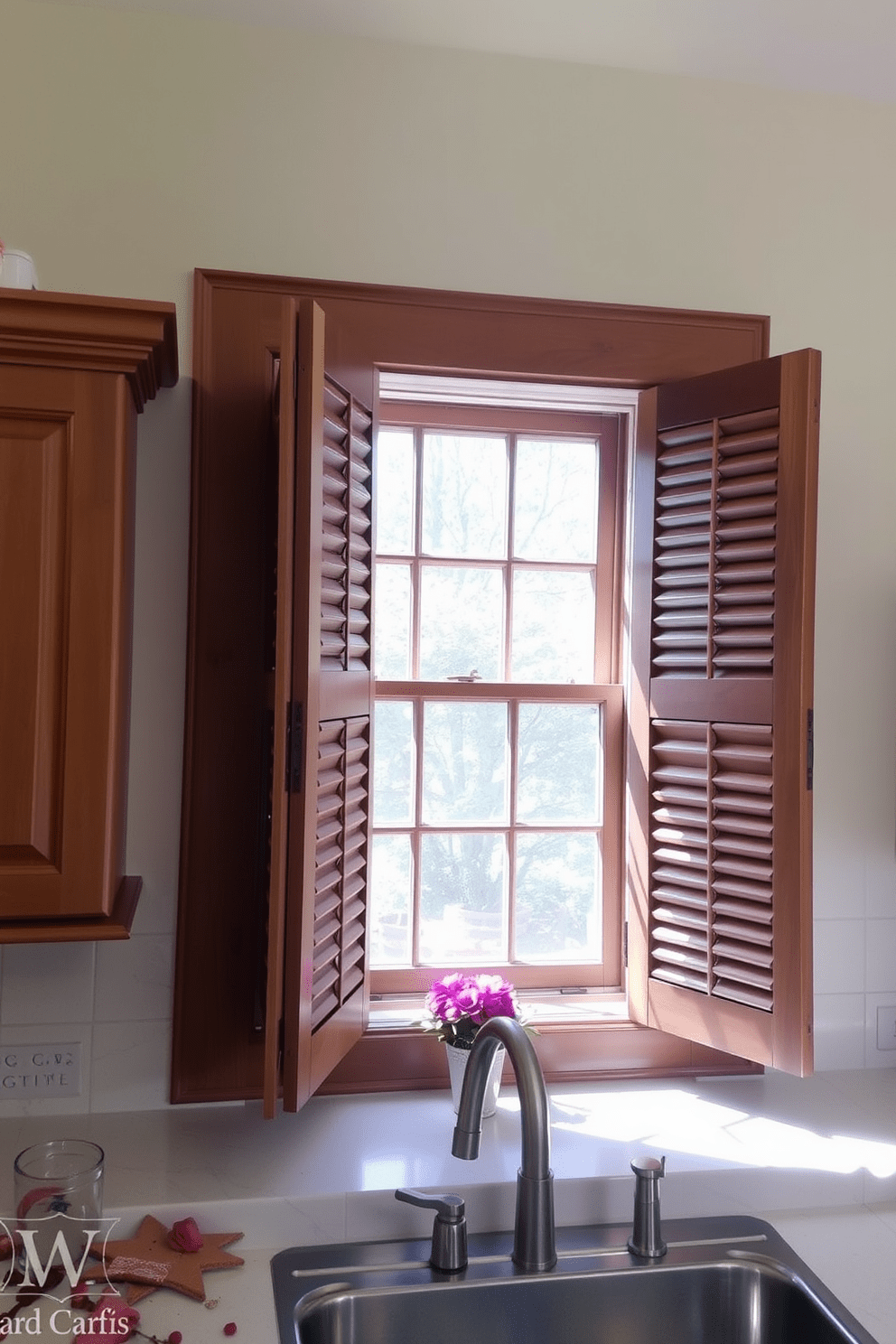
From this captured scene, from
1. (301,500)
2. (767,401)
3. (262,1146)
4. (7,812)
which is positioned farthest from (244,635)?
(767,401)

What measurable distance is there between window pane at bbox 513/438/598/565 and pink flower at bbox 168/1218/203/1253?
1422 mm

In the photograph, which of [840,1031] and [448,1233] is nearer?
[448,1233]

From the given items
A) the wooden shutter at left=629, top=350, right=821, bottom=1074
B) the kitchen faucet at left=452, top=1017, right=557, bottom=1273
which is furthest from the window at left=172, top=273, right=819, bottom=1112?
the kitchen faucet at left=452, top=1017, right=557, bottom=1273

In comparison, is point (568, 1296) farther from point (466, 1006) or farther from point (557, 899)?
point (557, 899)

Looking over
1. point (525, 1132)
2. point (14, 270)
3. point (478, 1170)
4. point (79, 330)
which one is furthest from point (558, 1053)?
point (14, 270)

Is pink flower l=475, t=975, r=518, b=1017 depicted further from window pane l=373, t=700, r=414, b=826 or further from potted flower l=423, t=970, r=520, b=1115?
window pane l=373, t=700, r=414, b=826

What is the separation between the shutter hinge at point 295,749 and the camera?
66.8 inches

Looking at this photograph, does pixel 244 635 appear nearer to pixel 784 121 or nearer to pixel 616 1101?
pixel 616 1101

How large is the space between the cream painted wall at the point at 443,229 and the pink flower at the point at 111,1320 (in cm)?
57

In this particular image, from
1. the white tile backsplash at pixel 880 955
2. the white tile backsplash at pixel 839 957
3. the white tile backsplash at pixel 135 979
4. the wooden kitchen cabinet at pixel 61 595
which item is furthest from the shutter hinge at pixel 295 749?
the white tile backsplash at pixel 880 955

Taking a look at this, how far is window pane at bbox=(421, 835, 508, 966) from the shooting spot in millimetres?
2326

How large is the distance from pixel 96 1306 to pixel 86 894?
54cm

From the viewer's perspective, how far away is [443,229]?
84.9 inches

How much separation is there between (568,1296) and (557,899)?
35.1 inches
